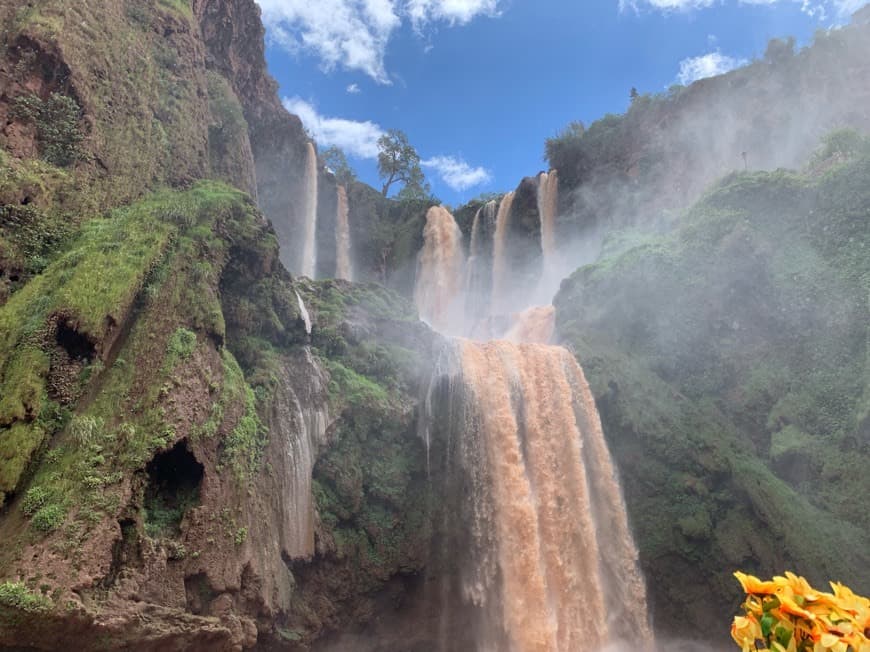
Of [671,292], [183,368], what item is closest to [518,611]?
[183,368]

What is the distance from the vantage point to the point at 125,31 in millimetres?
15195

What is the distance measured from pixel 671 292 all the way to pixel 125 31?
64.6 feet

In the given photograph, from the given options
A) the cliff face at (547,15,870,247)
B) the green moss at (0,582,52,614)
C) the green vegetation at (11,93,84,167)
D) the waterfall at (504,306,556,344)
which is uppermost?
the cliff face at (547,15,870,247)

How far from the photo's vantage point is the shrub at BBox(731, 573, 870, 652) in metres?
1.85

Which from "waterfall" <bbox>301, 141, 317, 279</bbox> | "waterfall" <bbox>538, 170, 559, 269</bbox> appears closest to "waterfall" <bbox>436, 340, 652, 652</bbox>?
"waterfall" <bbox>301, 141, 317, 279</bbox>

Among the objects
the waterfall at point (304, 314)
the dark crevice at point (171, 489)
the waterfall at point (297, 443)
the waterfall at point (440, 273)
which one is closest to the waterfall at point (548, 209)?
the waterfall at point (440, 273)

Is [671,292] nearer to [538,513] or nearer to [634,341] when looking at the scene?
[634,341]

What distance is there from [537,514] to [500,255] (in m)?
19.6

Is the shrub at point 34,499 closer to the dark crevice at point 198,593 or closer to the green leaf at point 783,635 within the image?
the dark crevice at point 198,593

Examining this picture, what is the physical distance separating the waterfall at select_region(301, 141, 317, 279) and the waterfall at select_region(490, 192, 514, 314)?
34.2 feet

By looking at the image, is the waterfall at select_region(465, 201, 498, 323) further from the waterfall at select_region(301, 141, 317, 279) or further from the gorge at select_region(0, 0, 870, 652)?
the waterfall at select_region(301, 141, 317, 279)

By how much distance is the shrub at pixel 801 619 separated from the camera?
1.85m

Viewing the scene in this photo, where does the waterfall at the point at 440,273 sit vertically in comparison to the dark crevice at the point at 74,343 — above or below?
above

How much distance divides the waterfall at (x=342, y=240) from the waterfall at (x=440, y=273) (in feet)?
14.5
